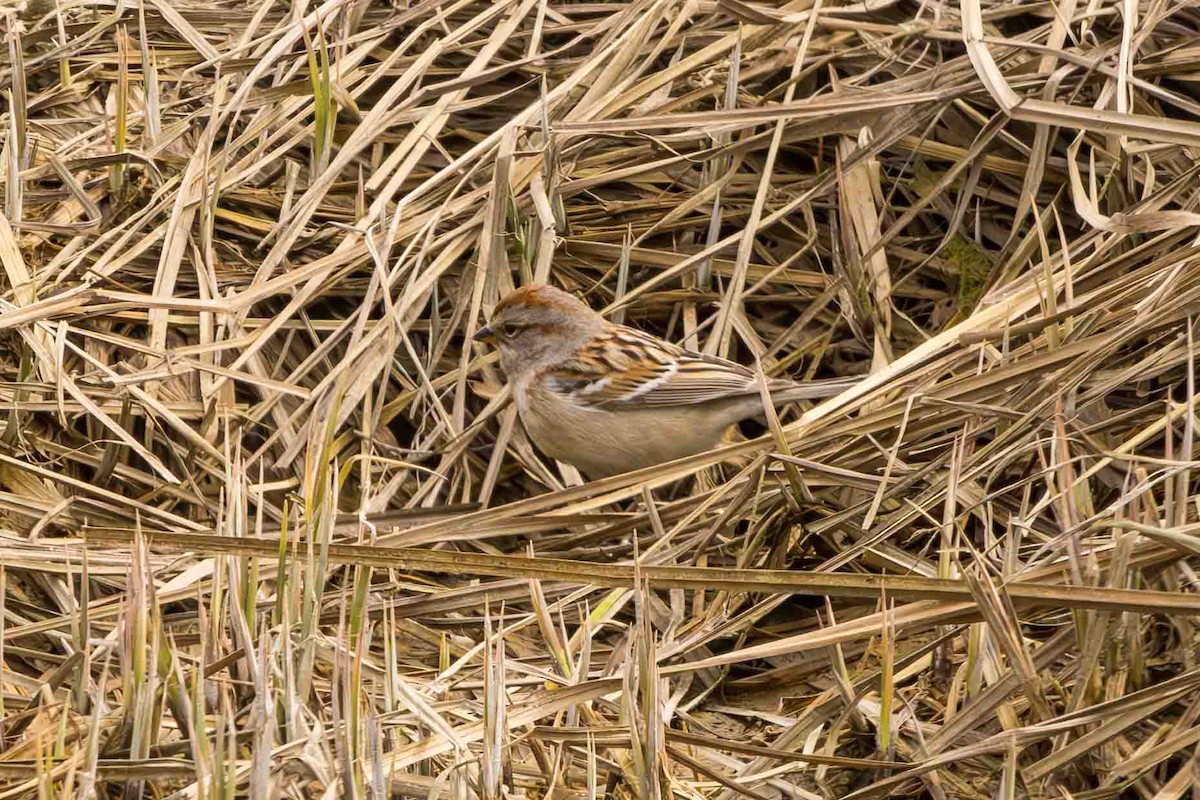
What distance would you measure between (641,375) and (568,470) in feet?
1.59

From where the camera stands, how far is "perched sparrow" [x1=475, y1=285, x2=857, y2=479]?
507 cm

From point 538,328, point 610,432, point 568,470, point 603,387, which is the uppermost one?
point 538,328

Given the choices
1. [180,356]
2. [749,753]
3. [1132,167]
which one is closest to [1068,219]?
[1132,167]

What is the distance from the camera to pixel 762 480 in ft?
13.7

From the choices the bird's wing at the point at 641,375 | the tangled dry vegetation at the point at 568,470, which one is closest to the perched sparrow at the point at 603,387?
the bird's wing at the point at 641,375

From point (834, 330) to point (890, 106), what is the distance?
2.44 ft

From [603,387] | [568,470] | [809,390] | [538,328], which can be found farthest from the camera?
[568,470]

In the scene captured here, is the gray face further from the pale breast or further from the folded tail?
the folded tail

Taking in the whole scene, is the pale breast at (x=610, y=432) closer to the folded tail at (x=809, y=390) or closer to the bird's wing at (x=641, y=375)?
the bird's wing at (x=641, y=375)

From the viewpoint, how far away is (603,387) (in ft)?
17.3

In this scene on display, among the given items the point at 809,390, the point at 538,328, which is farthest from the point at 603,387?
the point at 809,390

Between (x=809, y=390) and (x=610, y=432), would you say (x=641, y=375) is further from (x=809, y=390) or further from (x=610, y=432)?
(x=809, y=390)

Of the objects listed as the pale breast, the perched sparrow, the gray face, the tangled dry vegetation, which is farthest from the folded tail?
the gray face

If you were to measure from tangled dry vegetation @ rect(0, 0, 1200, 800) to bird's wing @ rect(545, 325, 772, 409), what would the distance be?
18cm
